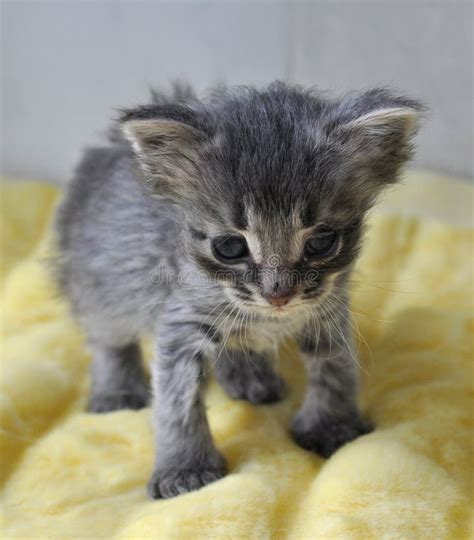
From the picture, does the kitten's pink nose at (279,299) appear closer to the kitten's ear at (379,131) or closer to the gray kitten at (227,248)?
the gray kitten at (227,248)

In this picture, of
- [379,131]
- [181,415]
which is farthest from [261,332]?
[379,131]

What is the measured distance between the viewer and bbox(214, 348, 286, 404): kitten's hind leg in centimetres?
181

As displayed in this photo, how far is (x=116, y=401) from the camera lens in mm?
1894

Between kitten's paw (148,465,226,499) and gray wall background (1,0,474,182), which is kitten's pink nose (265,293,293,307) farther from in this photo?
gray wall background (1,0,474,182)

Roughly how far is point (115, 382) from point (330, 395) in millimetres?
607

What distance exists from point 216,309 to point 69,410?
0.65 metres

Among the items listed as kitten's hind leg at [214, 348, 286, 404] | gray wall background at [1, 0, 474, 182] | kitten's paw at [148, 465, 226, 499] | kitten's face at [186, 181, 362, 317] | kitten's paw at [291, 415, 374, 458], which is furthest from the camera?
gray wall background at [1, 0, 474, 182]

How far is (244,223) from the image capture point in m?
1.26

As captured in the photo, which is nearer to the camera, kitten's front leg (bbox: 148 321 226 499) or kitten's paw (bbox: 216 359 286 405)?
kitten's front leg (bbox: 148 321 226 499)

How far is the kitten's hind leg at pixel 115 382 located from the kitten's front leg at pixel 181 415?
0.38 metres

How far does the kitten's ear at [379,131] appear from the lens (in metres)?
1.29

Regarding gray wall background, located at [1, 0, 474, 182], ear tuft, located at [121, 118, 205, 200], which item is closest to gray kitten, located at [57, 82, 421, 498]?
ear tuft, located at [121, 118, 205, 200]

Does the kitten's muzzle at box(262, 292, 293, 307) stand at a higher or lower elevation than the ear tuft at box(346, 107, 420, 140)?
lower

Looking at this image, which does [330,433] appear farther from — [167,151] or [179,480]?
[167,151]
